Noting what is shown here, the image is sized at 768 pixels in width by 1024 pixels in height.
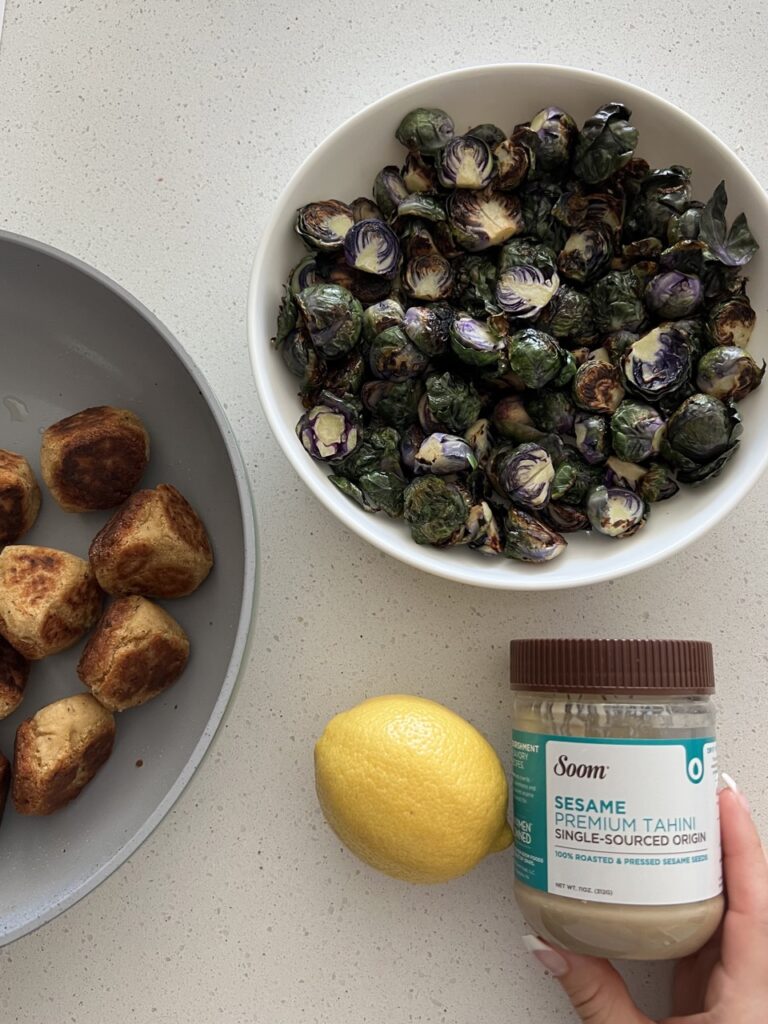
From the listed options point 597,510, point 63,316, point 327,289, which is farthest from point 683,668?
point 63,316

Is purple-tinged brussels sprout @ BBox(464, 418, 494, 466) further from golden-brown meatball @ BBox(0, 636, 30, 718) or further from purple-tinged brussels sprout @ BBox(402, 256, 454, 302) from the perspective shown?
golden-brown meatball @ BBox(0, 636, 30, 718)

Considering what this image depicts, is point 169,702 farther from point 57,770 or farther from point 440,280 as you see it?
Answer: point 440,280

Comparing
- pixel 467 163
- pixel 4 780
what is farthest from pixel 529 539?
pixel 4 780

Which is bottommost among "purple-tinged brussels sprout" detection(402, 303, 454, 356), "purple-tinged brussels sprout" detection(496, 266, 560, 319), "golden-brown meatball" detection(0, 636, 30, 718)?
"golden-brown meatball" detection(0, 636, 30, 718)

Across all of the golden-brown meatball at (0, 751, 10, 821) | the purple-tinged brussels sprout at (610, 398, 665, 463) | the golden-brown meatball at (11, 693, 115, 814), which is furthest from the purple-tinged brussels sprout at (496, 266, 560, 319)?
the golden-brown meatball at (0, 751, 10, 821)

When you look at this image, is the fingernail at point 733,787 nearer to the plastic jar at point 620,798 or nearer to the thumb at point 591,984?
the plastic jar at point 620,798

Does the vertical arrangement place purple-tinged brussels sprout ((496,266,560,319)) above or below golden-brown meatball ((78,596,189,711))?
above
